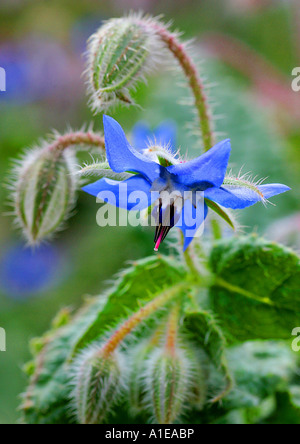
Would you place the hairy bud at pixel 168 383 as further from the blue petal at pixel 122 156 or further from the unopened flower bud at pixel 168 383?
the blue petal at pixel 122 156

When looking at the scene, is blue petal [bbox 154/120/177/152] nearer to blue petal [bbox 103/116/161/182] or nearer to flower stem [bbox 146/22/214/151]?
flower stem [bbox 146/22/214/151]

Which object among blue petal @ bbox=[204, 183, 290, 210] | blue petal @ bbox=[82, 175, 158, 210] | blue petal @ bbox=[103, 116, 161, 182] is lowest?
blue petal @ bbox=[204, 183, 290, 210]

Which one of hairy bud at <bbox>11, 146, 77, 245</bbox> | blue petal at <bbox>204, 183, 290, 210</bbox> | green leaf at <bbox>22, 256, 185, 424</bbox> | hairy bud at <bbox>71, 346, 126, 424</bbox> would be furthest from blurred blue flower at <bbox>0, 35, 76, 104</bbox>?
blue petal at <bbox>204, 183, 290, 210</bbox>

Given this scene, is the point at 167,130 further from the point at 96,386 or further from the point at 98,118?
the point at 96,386

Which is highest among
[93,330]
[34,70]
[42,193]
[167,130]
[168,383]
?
[34,70]

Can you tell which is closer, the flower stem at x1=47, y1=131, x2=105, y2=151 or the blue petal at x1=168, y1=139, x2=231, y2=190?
the blue petal at x1=168, y1=139, x2=231, y2=190

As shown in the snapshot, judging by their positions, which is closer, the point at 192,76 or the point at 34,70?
the point at 192,76

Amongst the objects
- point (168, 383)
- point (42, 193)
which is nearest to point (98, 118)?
point (42, 193)
